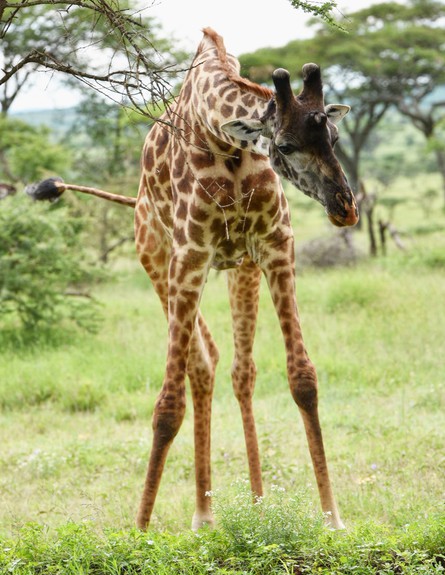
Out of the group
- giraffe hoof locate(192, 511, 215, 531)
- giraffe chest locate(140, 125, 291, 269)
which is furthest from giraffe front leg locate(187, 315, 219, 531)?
giraffe chest locate(140, 125, 291, 269)

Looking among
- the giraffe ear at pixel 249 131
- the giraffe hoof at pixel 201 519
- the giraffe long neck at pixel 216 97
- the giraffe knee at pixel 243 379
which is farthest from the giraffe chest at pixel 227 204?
the giraffe hoof at pixel 201 519

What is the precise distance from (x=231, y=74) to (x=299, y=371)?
5.62 ft

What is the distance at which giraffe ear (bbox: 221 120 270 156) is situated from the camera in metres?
4.41

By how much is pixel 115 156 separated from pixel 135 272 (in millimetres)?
4913

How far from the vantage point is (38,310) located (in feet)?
35.8

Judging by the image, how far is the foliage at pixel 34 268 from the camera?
10750 mm

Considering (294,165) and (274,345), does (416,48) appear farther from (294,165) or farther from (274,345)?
(294,165)

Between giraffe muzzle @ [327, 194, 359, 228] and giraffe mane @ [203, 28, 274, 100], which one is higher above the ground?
giraffe mane @ [203, 28, 274, 100]

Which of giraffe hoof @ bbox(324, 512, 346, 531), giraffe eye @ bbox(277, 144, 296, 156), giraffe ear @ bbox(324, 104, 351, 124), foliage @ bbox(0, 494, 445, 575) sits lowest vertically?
giraffe hoof @ bbox(324, 512, 346, 531)

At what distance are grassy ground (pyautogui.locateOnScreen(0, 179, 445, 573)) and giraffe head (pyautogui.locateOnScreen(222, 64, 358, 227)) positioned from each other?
151cm

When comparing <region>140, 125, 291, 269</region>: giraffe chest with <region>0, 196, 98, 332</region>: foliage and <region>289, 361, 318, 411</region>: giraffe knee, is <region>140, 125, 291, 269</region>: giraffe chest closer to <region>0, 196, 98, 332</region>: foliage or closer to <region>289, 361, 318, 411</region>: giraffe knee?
<region>289, 361, 318, 411</region>: giraffe knee

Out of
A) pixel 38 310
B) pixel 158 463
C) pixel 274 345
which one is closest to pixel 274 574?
pixel 158 463

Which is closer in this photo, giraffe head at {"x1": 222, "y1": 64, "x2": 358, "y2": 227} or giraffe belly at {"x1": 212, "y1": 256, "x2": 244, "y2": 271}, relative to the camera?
giraffe head at {"x1": 222, "y1": 64, "x2": 358, "y2": 227}

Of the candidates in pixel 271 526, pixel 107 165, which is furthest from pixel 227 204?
pixel 107 165
